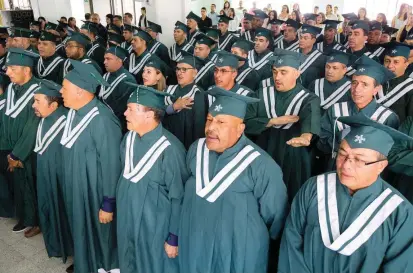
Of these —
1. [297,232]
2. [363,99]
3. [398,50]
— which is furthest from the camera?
[398,50]

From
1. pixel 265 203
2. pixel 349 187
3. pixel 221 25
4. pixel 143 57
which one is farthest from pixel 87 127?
pixel 221 25

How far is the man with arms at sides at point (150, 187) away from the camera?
2.47 meters

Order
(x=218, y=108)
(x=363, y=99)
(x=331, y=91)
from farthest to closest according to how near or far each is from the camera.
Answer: (x=331, y=91) < (x=363, y=99) < (x=218, y=108)

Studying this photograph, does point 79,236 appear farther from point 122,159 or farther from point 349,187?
point 349,187

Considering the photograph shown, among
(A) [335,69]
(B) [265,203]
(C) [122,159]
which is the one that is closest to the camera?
(B) [265,203]

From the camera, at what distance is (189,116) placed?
4188 millimetres

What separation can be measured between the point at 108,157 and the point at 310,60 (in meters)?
3.86

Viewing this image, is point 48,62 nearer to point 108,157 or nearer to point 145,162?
point 108,157

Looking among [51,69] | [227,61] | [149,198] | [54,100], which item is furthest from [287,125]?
[51,69]

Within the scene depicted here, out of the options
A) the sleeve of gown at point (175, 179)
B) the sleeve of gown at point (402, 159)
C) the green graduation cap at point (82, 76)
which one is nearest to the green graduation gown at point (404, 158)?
the sleeve of gown at point (402, 159)

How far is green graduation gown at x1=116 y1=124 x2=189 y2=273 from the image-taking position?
2.47 metres

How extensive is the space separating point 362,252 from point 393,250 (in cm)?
14

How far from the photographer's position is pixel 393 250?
1707 millimetres

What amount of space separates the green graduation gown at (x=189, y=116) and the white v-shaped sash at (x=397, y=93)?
1.92 m
